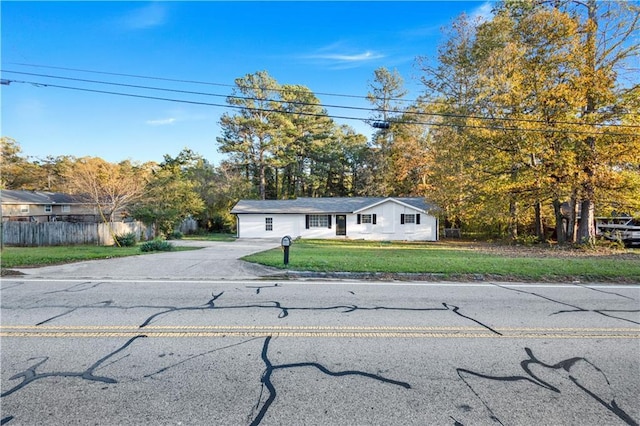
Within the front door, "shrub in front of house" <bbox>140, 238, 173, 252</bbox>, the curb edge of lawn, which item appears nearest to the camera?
the curb edge of lawn

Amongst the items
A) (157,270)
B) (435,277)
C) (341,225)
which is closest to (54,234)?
(157,270)

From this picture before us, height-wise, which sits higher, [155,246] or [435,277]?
[155,246]

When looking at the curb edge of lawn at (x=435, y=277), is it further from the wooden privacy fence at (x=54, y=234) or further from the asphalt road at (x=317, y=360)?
the wooden privacy fence at (x=54, y=234)

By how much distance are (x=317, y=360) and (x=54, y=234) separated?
20994mm

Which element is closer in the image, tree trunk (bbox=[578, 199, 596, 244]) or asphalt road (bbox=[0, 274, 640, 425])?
asphalt road (bbox=[0, 274, 640, 425])

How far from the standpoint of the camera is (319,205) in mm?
26531

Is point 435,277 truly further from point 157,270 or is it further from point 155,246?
point 155,246

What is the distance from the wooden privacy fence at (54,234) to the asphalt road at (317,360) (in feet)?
46.9

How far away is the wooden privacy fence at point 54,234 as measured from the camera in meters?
17.3

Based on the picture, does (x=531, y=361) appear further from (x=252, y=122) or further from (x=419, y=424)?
(x=252, y=122)

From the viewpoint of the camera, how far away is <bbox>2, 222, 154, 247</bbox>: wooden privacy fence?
1731 centimetres

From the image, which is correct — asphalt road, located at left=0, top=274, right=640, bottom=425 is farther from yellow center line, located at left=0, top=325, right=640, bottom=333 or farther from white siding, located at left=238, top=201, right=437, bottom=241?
white siding, located at left=238, top=201, right=437, bottom=241

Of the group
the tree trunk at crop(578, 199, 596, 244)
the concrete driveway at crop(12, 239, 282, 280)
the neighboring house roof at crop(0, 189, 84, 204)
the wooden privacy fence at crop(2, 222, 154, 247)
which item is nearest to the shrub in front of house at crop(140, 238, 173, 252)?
the concrete driveway at crop(12, 239, 282, 280)

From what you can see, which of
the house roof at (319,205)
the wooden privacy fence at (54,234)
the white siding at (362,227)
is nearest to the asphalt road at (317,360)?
the wooden privacy fence at (54,234)
